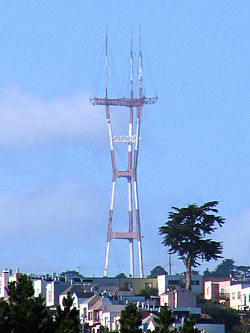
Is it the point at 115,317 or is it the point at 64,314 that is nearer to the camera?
the point at 64,314

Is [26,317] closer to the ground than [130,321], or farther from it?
farther from it

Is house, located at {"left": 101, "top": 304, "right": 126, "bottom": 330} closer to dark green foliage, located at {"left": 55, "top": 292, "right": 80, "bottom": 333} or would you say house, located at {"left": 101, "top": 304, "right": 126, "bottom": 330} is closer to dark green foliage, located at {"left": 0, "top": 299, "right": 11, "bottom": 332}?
dark green foliage, located at {"left": 0, "top": 299, "right": 11, "bottom": 332}

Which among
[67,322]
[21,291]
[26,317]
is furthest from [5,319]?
[21,291]

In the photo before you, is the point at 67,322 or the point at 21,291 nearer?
the point at 67,322

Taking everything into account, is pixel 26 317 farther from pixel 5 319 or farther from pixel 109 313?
pixel 109 313

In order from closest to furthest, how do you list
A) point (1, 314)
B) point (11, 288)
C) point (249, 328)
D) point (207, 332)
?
1. point (1, 314)
2. point (11, 288)
3. point (207, 332)
4. point (249, 328)

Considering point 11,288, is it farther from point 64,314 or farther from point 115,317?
point 115,317

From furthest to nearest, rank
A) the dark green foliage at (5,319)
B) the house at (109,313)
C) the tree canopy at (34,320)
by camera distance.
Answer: the house at (109,313) < the tree canopy at (34,320) < the dark green foliage at (5,319)

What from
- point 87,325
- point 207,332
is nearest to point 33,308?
point 207,332

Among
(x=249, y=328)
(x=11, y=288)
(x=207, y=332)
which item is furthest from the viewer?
(x=249, y=328)

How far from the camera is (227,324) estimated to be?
19788 cm

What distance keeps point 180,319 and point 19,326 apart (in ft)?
174

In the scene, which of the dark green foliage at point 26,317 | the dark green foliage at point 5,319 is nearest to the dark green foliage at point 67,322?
the dark green foliage at point 26,317

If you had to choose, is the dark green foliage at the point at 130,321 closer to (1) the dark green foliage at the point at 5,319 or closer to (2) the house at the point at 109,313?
(1) the dark green foliage at the point at 5,319
